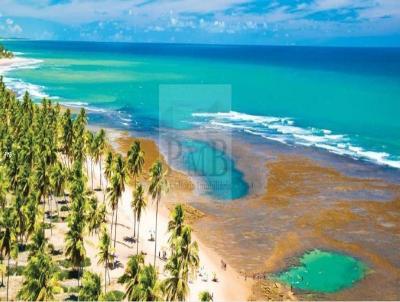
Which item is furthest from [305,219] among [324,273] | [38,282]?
[38,282]

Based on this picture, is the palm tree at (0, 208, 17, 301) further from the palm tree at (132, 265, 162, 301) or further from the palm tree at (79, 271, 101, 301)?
the palm tree at (132, 265, 162, 301)

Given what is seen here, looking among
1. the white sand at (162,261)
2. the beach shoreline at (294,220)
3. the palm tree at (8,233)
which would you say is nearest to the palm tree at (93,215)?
the white sand at (162,261)

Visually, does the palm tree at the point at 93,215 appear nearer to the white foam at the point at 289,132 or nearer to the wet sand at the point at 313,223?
the wet sand at the point at 313,223

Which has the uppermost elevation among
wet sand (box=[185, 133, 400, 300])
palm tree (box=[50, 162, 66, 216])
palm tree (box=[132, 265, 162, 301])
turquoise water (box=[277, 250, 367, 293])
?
palm tree (box=[50, 162, 66, 216])

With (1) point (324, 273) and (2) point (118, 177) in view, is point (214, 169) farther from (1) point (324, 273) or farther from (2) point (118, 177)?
(1) point (324, 273)

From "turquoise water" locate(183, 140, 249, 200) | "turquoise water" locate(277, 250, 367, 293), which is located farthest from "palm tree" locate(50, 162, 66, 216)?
"turquoise water" locate(277, 250, 367, 293)

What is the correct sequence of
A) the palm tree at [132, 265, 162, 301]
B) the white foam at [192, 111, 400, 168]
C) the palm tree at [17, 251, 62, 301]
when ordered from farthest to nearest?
the white foam at [192, 111, 400, 168] < the palm tree at [17, 251, 62, 301] < the palm tree at [132, 265, 162, 301]
